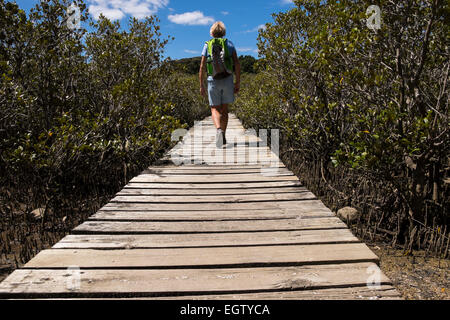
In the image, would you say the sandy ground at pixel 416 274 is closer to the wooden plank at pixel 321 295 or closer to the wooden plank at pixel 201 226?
the wooden plank at pixel 201 226

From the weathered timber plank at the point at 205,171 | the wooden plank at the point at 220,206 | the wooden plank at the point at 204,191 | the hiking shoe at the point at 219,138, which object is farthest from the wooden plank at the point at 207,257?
the hiking shoe at the point at 219,138

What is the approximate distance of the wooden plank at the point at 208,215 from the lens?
2.57 metres

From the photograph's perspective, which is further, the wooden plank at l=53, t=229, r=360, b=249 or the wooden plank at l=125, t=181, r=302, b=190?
the wooden plank at l=125, t=181, r=302, b=190

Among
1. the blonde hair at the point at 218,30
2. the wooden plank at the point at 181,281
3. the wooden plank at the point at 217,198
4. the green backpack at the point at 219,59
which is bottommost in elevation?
the wooden plank at the point at 181,281

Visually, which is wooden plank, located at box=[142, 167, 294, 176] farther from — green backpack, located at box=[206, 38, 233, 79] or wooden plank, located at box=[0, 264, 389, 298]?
wooden plank, located at box=[0, 264, 389, 298]

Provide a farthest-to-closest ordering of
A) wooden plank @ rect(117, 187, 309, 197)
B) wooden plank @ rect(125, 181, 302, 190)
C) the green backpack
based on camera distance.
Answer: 1. the green backpack
2. wooden plank @ rect(125, 181, 302, 190)
3. wooden plank @ rect(117, 187, 309, 197)

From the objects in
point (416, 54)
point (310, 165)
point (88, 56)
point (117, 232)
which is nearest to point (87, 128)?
point (88, 56)

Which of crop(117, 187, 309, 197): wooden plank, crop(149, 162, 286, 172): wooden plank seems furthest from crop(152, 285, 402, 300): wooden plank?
crop(149, 162, 286, 172): wooden plank

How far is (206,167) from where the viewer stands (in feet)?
14.5

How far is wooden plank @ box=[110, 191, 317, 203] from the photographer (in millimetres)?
3037

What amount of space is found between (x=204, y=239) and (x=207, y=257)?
290mm

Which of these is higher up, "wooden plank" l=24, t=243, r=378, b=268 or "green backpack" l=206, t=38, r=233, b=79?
"green backpack" l=206, t=38, r=233, b=79

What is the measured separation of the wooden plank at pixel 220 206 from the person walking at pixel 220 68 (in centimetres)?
256

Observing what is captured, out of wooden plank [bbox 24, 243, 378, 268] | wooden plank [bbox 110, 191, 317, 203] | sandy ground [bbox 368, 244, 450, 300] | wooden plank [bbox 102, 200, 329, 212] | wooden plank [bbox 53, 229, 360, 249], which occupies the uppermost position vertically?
wooden plank [bbox 110, 191, 317, 203]
